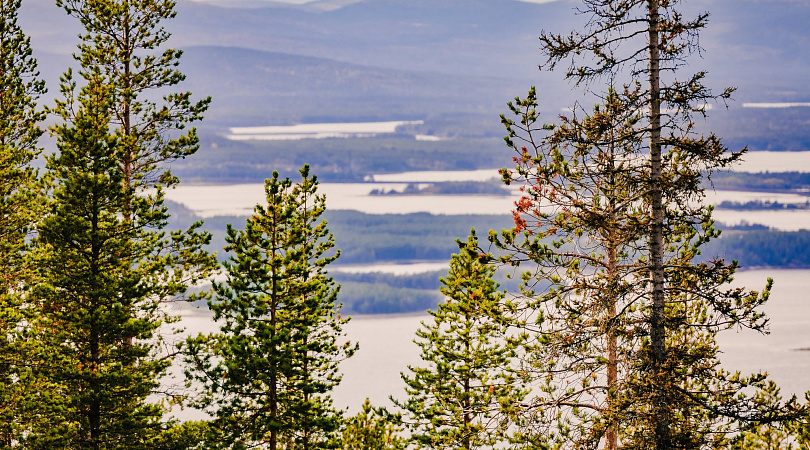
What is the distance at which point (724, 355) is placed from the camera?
132 meters

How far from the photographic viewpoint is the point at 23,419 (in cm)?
2159

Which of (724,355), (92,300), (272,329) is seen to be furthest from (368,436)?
(724,355)

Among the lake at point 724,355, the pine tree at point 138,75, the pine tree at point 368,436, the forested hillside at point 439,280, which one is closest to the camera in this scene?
the forested hillside at point 439,280

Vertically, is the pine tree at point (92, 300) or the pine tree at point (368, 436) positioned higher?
the pine tree at point (92, 300)

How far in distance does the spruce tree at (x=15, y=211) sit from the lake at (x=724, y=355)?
65157 millimetres

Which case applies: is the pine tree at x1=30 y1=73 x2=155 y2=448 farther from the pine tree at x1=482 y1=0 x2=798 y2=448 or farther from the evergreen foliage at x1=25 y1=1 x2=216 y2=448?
the pine tree at x1=482 y1=0 x2=798 y2=448

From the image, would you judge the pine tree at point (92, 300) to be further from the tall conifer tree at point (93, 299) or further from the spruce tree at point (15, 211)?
the spruce tree at point (15, 211)

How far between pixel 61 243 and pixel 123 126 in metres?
4.08

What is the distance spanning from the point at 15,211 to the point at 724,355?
122028 mm

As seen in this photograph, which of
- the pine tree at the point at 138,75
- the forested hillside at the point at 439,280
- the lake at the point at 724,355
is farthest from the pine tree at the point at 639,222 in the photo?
the lake at the point at 724,355

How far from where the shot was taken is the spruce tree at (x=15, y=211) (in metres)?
21.7

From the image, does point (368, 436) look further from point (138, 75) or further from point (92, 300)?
point (138, 75)

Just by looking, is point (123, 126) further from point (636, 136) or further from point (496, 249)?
point (636, 136)

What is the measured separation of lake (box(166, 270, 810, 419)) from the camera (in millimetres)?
109375
